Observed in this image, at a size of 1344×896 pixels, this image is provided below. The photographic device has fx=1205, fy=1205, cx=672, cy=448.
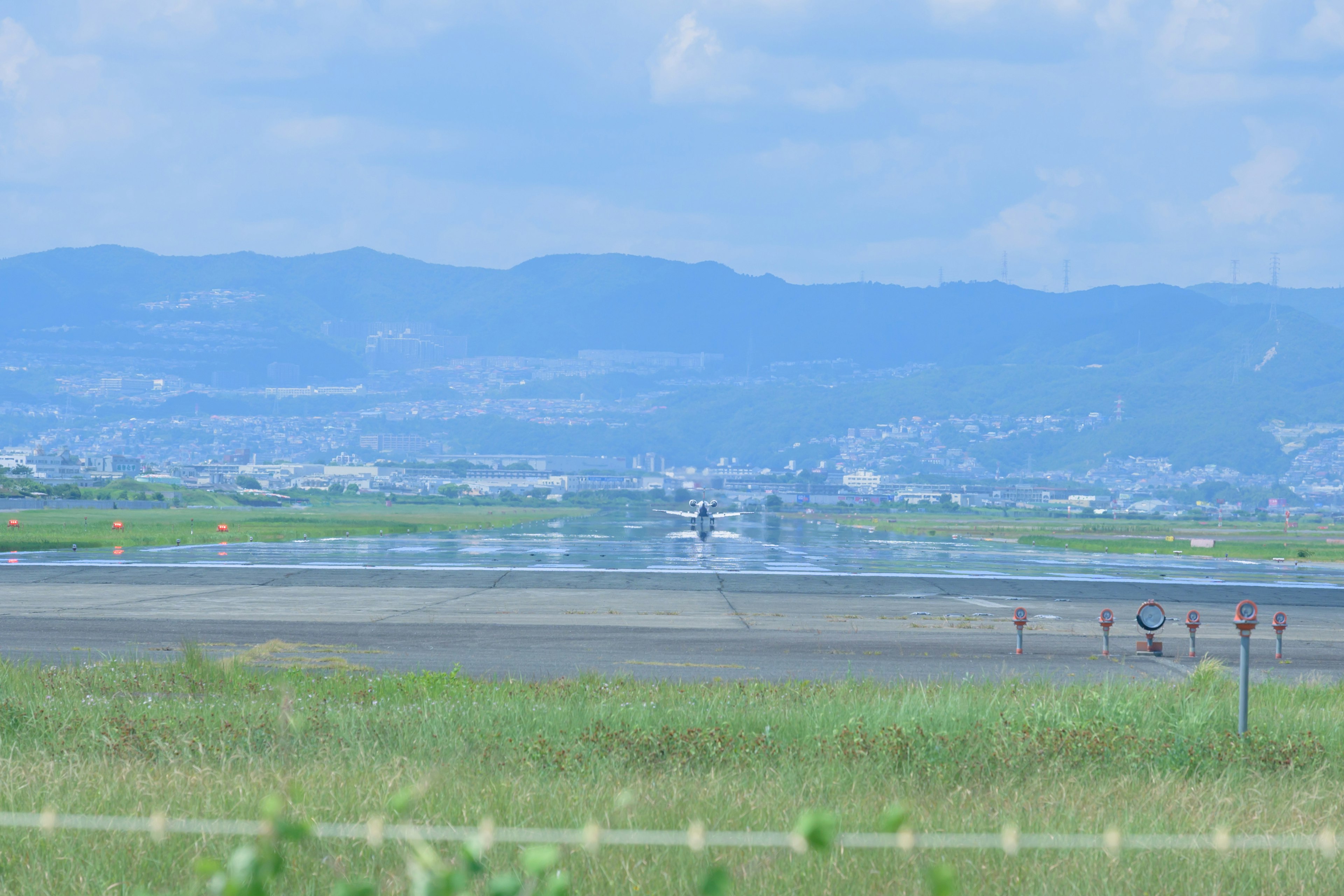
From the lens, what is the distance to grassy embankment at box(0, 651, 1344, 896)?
347 inches

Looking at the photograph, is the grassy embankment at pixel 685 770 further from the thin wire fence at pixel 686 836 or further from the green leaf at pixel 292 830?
the green leaf at pixel 292 830

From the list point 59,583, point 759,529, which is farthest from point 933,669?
point 759,529

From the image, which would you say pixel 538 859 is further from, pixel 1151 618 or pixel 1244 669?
pixel 1151 618

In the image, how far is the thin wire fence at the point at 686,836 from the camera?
21.2 ft

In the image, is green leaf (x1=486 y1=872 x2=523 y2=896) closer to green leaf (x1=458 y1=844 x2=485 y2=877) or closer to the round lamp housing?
green leaf (x1=458 y1=844 x2=485 y2=877)

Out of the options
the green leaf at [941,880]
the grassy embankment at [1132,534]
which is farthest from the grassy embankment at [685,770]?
the grassy embankment at [1132,534]

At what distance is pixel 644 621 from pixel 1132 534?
101m

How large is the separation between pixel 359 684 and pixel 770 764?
28.0 feet

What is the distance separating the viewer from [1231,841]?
9.37 metres

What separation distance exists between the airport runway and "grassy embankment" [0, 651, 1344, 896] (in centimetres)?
552

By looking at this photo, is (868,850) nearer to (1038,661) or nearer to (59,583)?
(1038,661)

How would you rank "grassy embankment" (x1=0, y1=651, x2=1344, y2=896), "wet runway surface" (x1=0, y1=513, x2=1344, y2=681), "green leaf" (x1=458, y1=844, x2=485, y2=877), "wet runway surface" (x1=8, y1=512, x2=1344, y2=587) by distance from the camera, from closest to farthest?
"green leaf" (x1=458, y1=844, x2=485, y2=877) → "grassy embankment" (x1=0, y1=651, x2=1344, y2=896) → "wet runway surface" (x1=0, y1=513, x2=1344, y2=681) → "wet runway surface" (x1=8, y1=512, x2=1344, y2=587)

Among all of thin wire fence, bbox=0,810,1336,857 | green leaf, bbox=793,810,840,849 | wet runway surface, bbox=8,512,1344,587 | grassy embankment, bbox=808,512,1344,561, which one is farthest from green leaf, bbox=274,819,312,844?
grassy embankment, bbox=808,512,1344,561

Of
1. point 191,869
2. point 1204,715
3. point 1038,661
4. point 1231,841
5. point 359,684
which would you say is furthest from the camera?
point 1038,661
